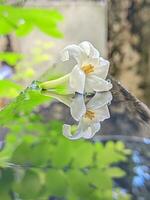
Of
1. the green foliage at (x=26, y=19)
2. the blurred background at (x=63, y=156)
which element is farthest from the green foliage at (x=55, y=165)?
the green foliage at (x=26, y=19)

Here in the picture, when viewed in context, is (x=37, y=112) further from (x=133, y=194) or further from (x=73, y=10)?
(x=73, y=10)

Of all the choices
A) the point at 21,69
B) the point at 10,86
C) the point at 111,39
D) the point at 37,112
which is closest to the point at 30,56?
the point at 21,69

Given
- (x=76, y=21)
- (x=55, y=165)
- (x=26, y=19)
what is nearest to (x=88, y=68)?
(x=55, y=165)

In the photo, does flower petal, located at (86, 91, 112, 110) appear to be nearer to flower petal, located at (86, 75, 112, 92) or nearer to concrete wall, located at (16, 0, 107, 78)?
flower petal, located at (86, 75, 112, 92)

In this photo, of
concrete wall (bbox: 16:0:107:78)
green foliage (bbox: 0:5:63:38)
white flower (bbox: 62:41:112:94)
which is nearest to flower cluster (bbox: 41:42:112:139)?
white flower (bbox: 62:41:112:94)

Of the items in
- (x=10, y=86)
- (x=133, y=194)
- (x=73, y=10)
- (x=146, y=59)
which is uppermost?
(x=133, y=194)

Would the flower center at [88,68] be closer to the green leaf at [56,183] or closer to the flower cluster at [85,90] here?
the flower cluster at [85,90]

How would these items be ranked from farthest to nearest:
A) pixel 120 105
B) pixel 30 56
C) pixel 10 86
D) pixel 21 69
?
1. pixel 30 56
2. pixel 21 69
3. pixel 10 86
4. pixel 120 105
